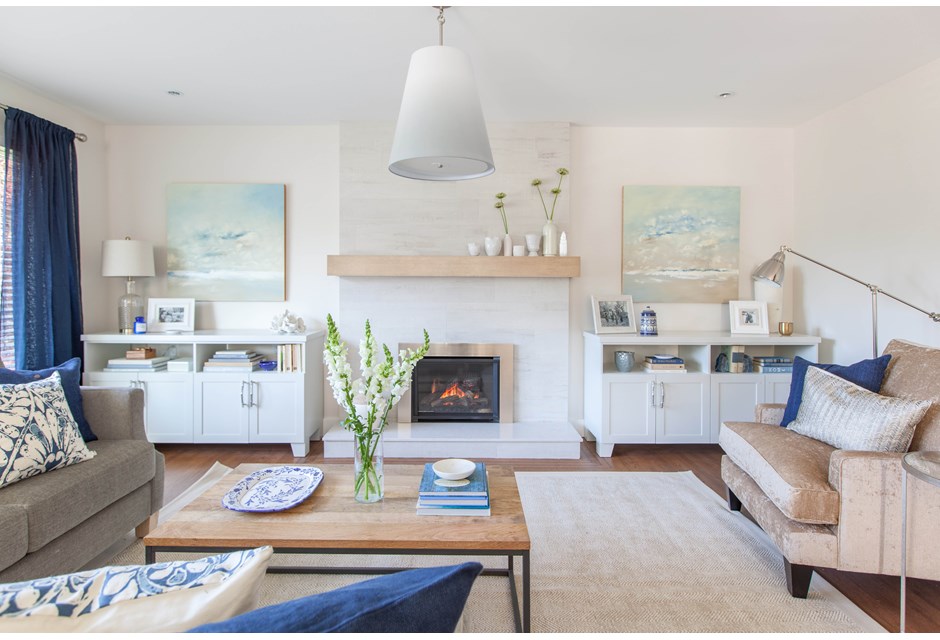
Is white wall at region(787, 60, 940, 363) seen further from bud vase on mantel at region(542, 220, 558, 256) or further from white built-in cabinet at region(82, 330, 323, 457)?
white built-in cabinet at region(82, 330, 323, 457)

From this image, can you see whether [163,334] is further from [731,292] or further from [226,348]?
[731,292]

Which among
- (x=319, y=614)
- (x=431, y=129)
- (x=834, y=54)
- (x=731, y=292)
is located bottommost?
(x=319, y=614)

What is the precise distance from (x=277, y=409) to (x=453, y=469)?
7.21 feet

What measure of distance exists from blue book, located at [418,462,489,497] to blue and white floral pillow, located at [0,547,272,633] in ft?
3.61

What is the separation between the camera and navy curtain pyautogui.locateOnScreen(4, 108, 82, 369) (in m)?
3.17

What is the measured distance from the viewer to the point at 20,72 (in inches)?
121

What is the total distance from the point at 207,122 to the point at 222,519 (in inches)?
138

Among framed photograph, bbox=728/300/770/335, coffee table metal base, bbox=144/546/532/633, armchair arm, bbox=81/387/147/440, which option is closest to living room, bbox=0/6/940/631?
framed photograph, bbox=728/300/770/335

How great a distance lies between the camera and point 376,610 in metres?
0.61

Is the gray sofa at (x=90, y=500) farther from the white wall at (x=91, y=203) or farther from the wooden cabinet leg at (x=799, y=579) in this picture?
the wooden cabinet leg at (x=799, y=579)

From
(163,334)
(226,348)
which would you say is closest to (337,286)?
(226,348)

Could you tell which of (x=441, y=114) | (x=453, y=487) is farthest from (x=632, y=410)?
(x=441, y=114)

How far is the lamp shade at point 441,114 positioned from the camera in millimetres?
1734

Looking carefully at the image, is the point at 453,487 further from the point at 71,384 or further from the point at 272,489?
the point at 71,384
